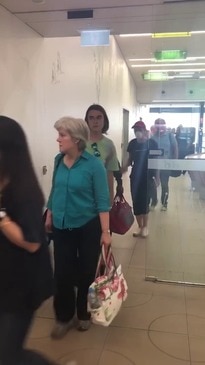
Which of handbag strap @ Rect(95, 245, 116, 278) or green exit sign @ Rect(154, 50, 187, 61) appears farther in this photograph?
green exit sign @ Rect(154, 50, 187, 61)

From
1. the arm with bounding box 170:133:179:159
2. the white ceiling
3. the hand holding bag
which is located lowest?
the hand holding bag

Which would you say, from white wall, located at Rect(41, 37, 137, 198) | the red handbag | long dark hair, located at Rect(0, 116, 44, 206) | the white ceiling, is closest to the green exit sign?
white wall, located at Rect(41, 37, 137, 198)

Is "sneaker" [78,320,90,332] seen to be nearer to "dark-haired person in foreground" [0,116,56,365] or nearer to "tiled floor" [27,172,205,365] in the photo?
"tiled floor" [27,172,205,365]

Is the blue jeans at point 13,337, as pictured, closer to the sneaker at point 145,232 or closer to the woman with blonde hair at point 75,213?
the woman with blonde hair at point 75,213

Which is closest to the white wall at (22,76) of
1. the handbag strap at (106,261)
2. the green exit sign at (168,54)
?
the handbag strap at (106,261)

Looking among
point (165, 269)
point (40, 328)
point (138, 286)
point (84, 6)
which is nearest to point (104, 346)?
point (40, 328)

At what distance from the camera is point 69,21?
316 centimetres

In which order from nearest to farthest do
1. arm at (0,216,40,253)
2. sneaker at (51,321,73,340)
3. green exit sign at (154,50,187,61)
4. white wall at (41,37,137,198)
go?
arm at (0,216,40,253), sneaker at (51,321,73,340), white wall at (41,37,137,198), green exit sign at (154,50,187,61)

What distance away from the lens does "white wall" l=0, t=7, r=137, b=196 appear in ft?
9.71

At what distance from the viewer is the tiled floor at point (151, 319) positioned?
218 cm

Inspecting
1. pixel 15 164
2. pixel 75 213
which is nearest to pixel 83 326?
pixel 75 213

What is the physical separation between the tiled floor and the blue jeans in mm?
804

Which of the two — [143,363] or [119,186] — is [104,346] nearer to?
[143,363]

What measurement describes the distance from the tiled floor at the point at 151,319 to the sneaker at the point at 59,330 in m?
0.04
